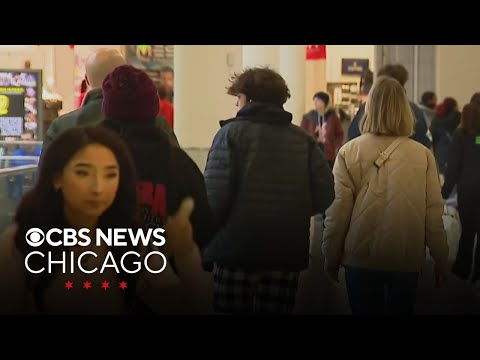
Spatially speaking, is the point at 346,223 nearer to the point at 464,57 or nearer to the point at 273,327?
the point at 273,327

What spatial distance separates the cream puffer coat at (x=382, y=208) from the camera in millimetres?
4039

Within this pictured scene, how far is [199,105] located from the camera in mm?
4887

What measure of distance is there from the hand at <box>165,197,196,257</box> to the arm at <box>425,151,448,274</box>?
113cm

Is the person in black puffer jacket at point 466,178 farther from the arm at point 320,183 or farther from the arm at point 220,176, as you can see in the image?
the arm at point 220,176

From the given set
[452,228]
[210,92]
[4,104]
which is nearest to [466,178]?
[452,228]


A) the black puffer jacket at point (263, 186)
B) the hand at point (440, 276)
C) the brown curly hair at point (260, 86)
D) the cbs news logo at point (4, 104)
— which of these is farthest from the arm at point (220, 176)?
the cbs news logo at point (4, 104)

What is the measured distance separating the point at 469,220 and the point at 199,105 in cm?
156

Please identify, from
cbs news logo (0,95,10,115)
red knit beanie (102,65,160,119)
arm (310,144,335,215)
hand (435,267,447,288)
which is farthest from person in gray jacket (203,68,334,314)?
cbs news logo (0,95,10,115)

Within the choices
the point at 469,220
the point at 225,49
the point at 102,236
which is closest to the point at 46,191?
the point at 102,236

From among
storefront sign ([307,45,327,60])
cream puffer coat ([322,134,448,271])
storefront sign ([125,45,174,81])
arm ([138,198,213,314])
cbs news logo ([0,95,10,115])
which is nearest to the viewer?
cream puffer coat ([322,134,448,271])

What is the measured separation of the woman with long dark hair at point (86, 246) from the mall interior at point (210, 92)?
6.0 inches

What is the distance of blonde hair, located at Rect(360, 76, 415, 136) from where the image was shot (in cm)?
405

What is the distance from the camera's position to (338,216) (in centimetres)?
408

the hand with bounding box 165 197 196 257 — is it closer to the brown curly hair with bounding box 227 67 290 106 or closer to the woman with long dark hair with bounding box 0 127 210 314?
the woman with long dark hair with bounding box 0 127 210 314
